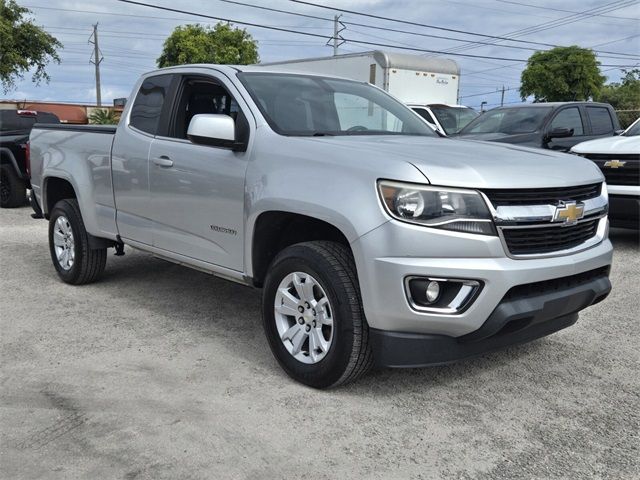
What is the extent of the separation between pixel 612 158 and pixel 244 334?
4.97m

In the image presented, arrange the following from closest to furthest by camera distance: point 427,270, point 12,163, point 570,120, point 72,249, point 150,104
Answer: point 427,270 → point 150,104 → point 72,249 → point 570,120 → point 12,163

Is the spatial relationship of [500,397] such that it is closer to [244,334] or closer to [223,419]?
[223,419]

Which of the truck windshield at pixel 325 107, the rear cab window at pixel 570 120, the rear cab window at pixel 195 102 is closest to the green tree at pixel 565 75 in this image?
the rear cab window at pixel 570 120

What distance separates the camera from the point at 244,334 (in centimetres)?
461

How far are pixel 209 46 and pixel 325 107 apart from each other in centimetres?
3659

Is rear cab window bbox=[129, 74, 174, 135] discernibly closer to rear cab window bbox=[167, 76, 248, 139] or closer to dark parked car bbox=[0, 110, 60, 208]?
rear cab window bbox=[167, 76, 248, 139]

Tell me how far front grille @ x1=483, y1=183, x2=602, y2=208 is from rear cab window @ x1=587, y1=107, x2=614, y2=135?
7.24m

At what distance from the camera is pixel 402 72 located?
15.1m

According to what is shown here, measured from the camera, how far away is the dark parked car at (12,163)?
10.9 m

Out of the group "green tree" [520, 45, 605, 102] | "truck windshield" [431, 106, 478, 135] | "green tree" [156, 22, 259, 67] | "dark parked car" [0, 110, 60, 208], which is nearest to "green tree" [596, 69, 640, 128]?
"green tree" [520, 45, 605, 102]

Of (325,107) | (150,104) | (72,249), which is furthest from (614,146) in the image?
(72,249)

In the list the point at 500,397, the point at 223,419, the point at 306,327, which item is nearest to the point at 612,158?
the point at 500,397

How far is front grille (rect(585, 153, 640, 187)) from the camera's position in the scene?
7.08 meters

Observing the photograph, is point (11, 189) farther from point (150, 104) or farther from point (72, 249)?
point (150, 104)
